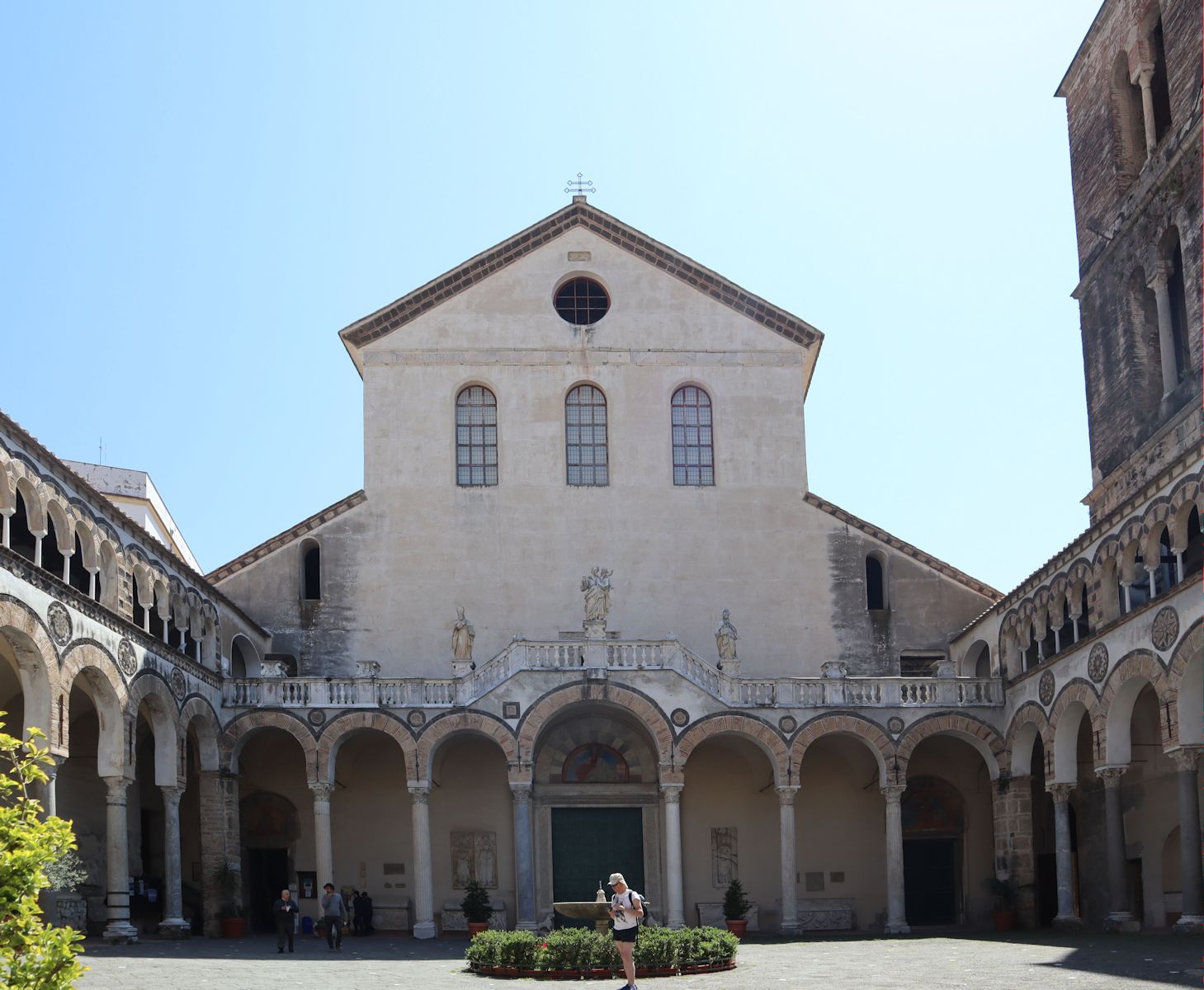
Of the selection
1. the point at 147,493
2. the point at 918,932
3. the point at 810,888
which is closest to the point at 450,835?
the point at 810,888

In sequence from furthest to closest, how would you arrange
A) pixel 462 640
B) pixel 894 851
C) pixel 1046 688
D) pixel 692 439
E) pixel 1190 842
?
pixel 692 439, pixel 462 640, pixel 894 851, pixel 1046 688, pixel 1190 842

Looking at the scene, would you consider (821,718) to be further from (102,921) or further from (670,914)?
(102,921)

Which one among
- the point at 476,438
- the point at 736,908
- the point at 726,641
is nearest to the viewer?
the point at 736,908

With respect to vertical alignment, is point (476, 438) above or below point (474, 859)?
above

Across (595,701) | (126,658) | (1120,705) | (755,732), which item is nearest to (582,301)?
(595,701)

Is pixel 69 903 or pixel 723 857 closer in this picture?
pixel 69 903

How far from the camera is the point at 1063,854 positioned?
31688 mm

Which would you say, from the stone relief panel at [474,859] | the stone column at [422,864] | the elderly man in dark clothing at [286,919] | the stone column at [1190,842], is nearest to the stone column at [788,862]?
the stone relief panel at [474,859]

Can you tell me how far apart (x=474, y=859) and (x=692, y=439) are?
11.4 meters

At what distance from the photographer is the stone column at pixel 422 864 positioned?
109 ft

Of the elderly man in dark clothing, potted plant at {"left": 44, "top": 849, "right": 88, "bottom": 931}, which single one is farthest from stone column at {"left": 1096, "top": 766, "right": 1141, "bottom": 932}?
potted plant at {"left": 44, "top": 849, "right": 88, "bottom": 931}

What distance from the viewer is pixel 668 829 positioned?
34.2 meters

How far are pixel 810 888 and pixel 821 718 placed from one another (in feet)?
15.3

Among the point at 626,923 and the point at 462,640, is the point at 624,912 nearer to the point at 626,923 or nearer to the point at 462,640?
the point at 626,923
